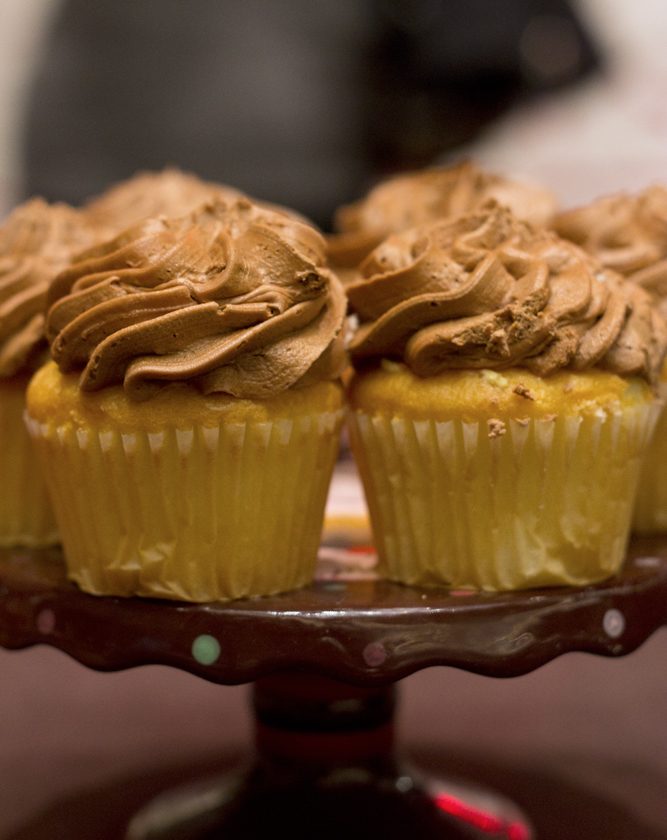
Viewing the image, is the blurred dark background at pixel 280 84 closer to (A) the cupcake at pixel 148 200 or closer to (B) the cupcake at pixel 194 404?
(A) the cupcake at pixel 148 200

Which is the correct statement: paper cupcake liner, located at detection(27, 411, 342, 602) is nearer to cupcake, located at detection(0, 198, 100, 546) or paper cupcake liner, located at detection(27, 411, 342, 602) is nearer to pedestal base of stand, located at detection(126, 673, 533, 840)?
cupcake, located at detection(0, 198, 100, 546)

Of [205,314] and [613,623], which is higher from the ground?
[205,314]

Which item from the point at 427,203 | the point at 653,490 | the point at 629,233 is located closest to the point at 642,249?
the point at 629,233

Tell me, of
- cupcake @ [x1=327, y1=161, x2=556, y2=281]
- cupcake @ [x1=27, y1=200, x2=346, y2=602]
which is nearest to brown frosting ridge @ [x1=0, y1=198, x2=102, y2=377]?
cupcake @ [x1=27, y1=200, x2=346, y2=602]

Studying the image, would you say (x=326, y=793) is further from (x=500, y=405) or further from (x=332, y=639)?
(x=500, y=405)

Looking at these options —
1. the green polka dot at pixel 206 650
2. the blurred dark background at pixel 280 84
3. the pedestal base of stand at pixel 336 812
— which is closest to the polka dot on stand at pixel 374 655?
the green polka dot at pixel 206 650

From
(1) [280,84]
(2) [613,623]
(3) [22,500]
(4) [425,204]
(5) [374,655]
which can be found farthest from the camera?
(1) [280,84]

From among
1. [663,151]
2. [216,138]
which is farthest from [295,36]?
[663,151]
